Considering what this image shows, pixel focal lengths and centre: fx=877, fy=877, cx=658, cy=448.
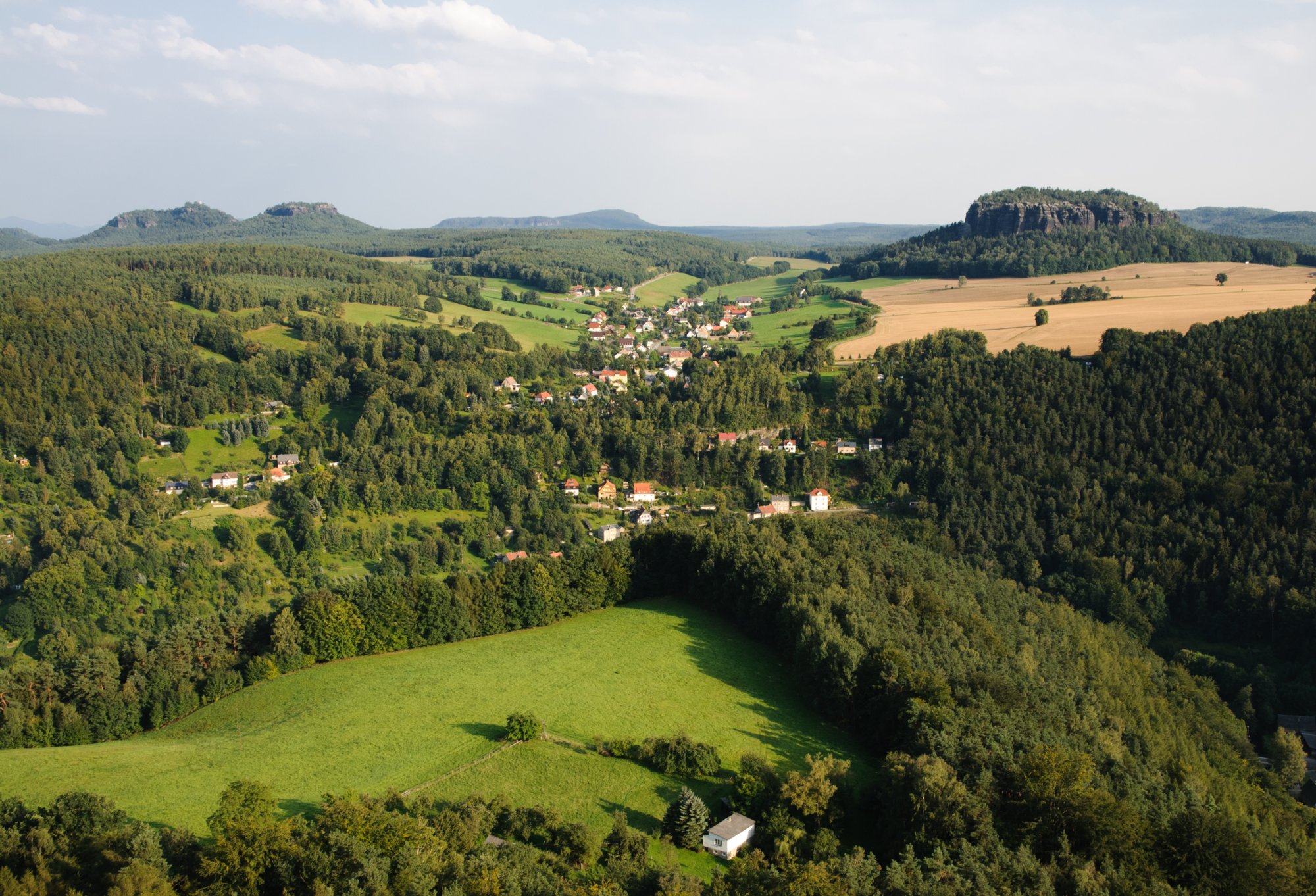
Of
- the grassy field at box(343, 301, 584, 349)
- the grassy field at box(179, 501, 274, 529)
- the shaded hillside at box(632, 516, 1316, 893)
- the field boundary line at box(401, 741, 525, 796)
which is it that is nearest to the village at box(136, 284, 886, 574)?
the grassy field at box(179, 501, 274, 529)

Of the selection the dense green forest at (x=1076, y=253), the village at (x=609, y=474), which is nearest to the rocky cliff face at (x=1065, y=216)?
the dense green forest at (x=1076, y=253)

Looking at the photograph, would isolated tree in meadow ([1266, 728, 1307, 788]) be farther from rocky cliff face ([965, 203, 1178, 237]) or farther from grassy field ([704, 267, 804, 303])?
grassy field ([704, 267, 804, 303])

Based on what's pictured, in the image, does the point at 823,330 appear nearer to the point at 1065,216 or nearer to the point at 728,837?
the point at 1065,216

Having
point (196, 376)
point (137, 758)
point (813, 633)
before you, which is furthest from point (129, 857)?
point (196, 376)

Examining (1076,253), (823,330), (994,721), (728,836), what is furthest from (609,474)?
(1076,253)

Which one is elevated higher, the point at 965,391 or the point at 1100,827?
the point at 965,391

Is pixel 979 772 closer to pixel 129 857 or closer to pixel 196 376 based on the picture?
pixel 129 857
